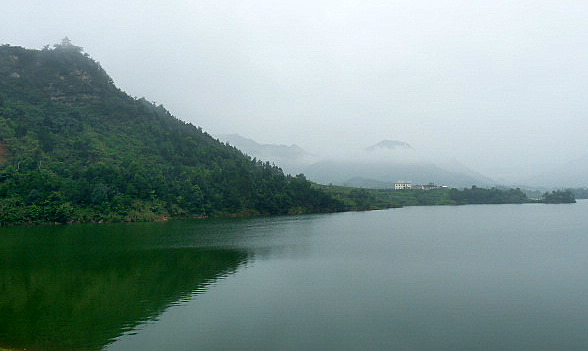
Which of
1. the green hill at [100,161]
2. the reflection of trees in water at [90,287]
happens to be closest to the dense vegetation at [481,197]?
the green hill at [100,161]

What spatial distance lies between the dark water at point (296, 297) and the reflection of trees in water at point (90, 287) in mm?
78

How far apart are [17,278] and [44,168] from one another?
55855 millimetres

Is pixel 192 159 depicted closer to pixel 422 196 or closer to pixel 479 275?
pixel 422 196

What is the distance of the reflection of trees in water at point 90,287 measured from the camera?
1639 cm

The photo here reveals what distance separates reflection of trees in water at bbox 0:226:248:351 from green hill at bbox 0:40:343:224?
1326 inches

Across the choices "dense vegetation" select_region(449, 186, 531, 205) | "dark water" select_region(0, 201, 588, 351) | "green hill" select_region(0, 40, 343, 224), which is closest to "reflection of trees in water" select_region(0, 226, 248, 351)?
"dark water" select_region(0, 201, 588, 351)

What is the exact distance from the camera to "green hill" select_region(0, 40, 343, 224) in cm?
6900

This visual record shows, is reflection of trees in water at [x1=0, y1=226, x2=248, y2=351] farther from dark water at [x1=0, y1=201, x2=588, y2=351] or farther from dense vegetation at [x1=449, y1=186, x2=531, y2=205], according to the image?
dense vegetation at [x1=449, y1=186, x2=531, y2=205]

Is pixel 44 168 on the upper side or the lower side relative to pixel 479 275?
upper

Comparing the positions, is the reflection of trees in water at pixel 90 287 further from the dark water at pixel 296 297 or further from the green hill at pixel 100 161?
the green hill at pixel 100 161

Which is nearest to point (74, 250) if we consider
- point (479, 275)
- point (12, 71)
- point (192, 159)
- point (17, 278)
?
point (17, 278)

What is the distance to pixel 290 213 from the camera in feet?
312

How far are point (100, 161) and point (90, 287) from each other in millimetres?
64566

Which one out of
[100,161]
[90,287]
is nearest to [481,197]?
[100,161]
